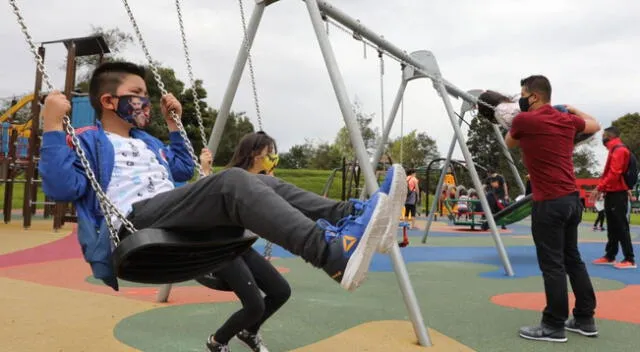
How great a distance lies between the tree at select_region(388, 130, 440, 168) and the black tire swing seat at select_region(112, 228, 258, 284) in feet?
126

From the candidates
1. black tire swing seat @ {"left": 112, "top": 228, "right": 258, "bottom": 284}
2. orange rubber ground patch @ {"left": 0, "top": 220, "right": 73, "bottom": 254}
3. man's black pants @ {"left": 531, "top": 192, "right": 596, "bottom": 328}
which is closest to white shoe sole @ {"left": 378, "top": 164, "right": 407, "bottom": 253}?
black tire swing seat @ {"left": 112, "top": 228, "right": 258, "bottom": 284}

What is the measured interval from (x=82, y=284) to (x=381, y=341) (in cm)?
319

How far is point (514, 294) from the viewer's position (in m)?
4.69

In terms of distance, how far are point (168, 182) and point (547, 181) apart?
2379 mm

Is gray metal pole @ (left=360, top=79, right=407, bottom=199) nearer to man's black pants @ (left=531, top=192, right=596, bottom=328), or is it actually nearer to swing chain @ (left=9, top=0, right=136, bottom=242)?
man's black pants @ (left=531, top=192, right=596, bottom=328)

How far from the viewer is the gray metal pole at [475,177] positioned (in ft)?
19.1

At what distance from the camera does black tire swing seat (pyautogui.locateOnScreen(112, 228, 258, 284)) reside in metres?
1.95

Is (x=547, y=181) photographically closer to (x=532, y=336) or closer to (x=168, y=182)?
(x=532, y=336)

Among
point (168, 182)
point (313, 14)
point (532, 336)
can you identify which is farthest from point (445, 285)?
point (168, 182)

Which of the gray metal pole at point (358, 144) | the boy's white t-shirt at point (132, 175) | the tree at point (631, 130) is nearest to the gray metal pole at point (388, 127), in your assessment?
the gray metal pole at point (358, 144)

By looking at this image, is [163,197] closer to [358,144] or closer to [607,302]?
[358,144]

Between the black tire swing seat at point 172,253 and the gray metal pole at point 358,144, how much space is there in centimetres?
128

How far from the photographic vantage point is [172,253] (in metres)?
2.08

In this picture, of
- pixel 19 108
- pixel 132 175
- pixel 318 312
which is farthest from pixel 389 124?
pixel 19 108
